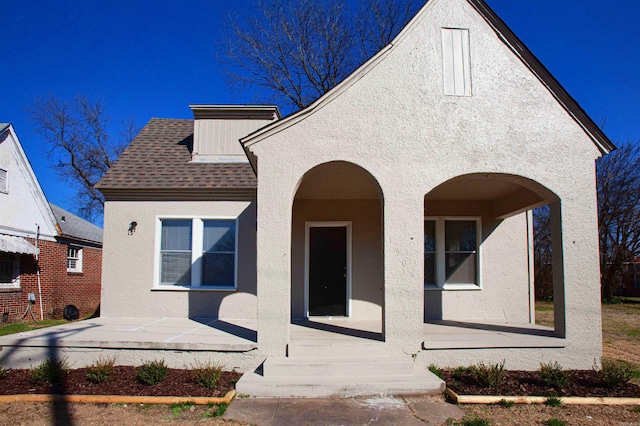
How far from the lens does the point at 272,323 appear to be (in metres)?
7.00

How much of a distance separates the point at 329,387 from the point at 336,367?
1.40 feet

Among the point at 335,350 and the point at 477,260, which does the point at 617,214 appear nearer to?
the point at 477,260

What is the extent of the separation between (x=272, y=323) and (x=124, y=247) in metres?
5.79

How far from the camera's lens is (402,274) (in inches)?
283

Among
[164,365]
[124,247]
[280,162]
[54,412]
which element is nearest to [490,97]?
[280,162]

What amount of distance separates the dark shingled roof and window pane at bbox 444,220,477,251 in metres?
4.90

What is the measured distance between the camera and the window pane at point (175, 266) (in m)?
11.0

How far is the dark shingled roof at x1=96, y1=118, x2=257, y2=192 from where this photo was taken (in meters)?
11.0

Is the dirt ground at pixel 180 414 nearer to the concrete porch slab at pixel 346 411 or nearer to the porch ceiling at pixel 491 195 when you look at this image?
the concrete porch slab at pixel 346 411

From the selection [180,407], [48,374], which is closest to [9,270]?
[48,374]

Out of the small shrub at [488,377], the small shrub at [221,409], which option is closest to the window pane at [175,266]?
the small shrub at [221,409]

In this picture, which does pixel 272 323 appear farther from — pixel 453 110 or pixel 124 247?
pixel 124 247

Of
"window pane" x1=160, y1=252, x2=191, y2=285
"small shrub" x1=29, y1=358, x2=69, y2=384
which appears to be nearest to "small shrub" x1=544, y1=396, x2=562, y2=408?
"small shrub" x1=29, y1=358, x2=69, y2=384

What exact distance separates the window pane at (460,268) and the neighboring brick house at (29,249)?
549 inches
